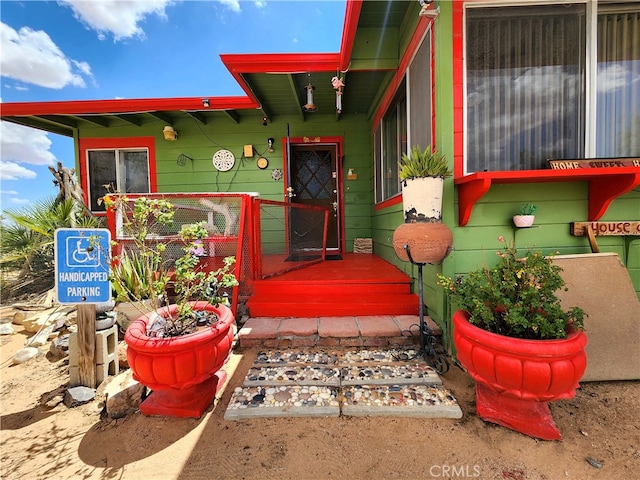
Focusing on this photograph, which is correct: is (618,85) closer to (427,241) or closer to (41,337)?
(427,241)

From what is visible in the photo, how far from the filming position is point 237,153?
474 centimetres

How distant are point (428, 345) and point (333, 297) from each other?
94cm

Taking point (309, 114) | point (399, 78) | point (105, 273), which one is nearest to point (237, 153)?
point (309, 114)

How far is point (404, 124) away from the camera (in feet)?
10.1

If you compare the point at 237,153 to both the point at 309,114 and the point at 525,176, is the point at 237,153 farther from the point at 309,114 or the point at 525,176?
the point at 525,176

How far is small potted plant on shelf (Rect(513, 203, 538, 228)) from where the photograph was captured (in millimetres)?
2014

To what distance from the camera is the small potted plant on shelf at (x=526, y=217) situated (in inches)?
79.3

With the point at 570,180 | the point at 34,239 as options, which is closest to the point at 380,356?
the point at 570,180

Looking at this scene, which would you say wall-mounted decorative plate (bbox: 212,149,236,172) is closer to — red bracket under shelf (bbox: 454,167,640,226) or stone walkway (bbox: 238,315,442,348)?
stone walkway (bbox: 238,315,442,348)

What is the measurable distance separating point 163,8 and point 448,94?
16.1 feet

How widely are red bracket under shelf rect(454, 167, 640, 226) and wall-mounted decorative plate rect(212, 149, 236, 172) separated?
12.4 feet

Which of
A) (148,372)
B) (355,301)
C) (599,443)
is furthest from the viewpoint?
(355,301)

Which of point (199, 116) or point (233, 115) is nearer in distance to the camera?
point (233, 115)

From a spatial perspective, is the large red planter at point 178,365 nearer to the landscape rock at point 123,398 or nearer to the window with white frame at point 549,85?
the landscape rock at point 123,398
